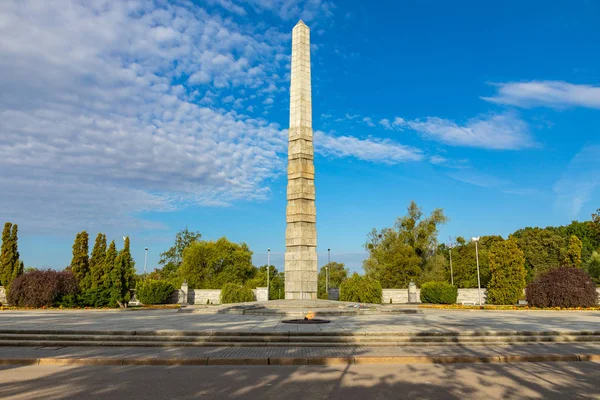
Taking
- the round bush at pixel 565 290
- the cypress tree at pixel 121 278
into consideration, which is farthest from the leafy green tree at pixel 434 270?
the cypress tree at pixel 121 278

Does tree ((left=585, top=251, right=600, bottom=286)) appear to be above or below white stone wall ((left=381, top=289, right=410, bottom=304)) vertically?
above

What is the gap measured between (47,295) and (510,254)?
28935 millimetres

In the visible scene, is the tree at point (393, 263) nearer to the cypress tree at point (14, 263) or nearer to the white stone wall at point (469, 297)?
the white stone wall at point (469, 297)

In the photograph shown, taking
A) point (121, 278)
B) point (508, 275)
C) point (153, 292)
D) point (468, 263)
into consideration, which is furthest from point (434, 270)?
point (121, 278)

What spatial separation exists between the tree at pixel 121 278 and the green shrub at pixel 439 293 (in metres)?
20.4

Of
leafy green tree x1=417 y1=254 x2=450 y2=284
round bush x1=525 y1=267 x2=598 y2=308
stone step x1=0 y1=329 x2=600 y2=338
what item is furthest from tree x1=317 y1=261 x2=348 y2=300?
stone step x1=0 y1=329 x2=600 y2=338

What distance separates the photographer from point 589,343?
11844 millimetres

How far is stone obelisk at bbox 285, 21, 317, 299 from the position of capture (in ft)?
77.8

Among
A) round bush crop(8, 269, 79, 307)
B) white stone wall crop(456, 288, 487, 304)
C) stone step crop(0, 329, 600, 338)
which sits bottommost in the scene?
white stone wall crop(456, 288, 487, 304)

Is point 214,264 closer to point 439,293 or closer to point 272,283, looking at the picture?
point 272,283

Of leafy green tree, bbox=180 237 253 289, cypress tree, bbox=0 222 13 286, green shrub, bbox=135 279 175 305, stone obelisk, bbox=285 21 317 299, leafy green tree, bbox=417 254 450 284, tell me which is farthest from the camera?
leafy green tree, bbox=180 237 253 289

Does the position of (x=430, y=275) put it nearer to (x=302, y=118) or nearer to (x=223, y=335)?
(x=302, y=118)

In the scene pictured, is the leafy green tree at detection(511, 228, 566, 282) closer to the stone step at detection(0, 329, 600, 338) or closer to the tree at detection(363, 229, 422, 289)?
the tree at detection(363, 229, 422, 289)

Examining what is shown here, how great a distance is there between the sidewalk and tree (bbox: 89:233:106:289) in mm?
14974
